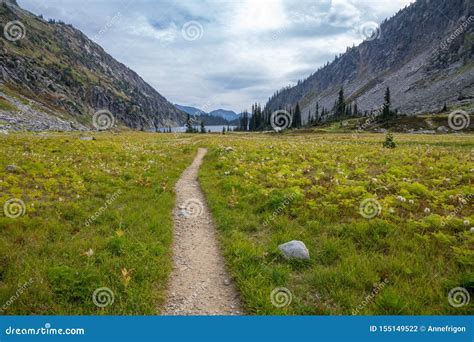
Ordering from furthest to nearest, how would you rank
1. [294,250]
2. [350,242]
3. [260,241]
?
[260,241], [350,242], [294,250]

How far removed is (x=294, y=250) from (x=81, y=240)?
20.2ft

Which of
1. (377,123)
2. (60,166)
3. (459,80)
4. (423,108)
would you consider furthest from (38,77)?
(459,80)

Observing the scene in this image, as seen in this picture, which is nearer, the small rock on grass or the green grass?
the green grass

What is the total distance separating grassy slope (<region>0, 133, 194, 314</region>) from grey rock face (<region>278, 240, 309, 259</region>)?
10.5 ft

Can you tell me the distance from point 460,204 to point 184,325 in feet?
32.7

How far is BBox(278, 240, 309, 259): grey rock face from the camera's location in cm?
775

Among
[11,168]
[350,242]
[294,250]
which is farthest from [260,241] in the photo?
[11,168]

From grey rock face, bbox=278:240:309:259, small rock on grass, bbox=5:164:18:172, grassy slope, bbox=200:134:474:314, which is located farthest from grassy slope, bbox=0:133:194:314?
grey rock face, bbox=278:240:309:259

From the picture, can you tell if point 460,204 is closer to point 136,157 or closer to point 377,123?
point 136,157

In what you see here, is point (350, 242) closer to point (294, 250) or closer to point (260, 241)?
point (294, 250)

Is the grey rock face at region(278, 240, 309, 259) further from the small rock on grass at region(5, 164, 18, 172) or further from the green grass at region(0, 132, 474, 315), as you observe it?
the small rock on grass at region(5, 164, 18, 172)

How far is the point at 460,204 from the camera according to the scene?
9.86 m

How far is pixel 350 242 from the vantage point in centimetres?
827

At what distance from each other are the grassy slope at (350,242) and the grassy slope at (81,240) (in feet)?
7.61
